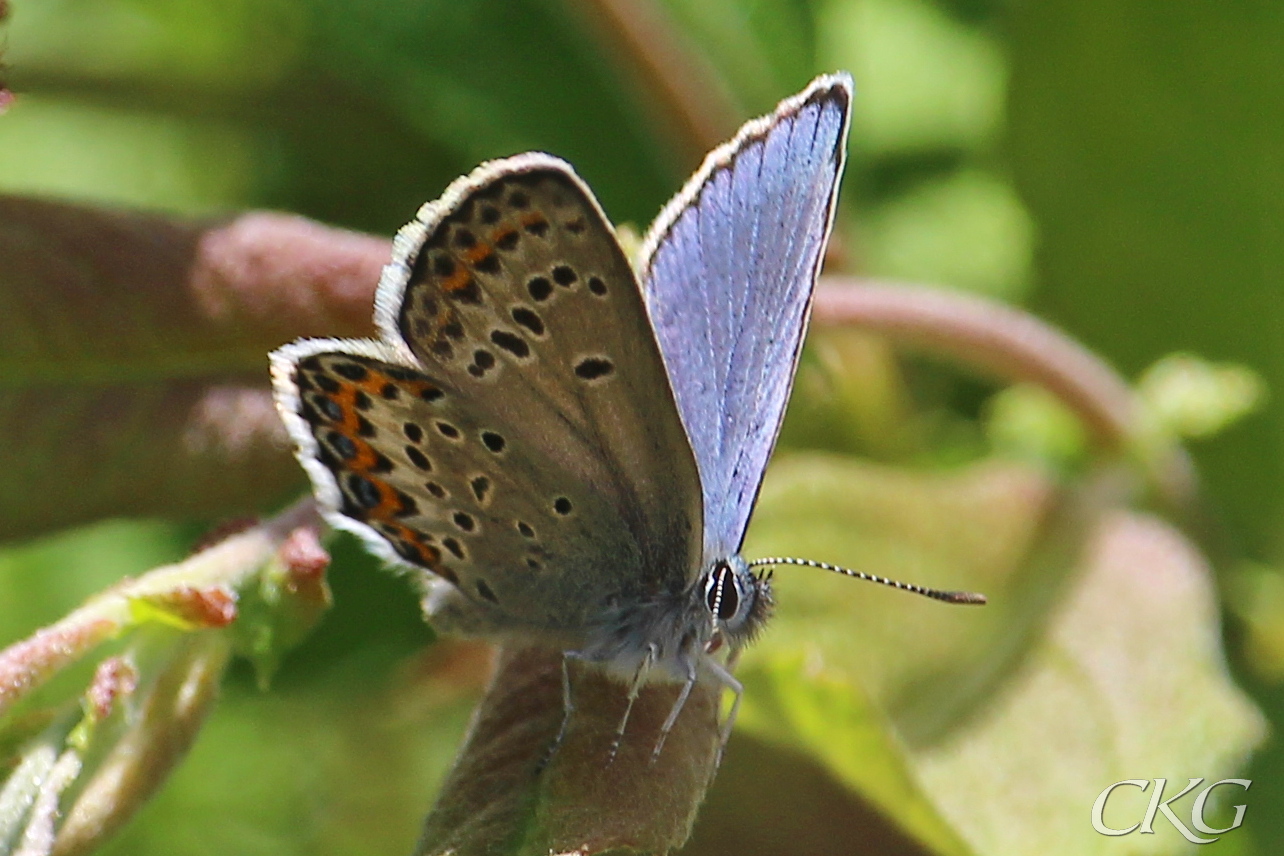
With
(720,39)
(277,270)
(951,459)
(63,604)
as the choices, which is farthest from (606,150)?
(63,604)

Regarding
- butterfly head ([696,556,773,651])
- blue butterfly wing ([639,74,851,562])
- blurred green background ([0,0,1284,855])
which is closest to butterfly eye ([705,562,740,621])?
butterfly head ([696,556,773,651])

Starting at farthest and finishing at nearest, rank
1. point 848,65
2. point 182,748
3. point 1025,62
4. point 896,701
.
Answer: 1. point 848,65
2. point 1025,62
3. point 896,701
4. point 182,748

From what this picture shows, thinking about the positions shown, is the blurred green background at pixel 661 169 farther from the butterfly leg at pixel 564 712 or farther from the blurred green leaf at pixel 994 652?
the butterfly leg at pixel 564 712

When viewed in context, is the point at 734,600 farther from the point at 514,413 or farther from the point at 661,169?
the point at 661,169

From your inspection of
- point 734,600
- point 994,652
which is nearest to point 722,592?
point 734,600

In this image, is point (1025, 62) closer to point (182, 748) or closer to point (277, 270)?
point (277, 270)

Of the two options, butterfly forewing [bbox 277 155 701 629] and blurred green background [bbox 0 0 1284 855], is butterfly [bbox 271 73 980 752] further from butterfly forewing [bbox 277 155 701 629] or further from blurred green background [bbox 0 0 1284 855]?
blurred green background [bbox 0 0 1284 855]

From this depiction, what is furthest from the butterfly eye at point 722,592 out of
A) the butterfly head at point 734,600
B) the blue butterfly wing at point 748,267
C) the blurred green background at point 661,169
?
the blurred green background at point 661,169
